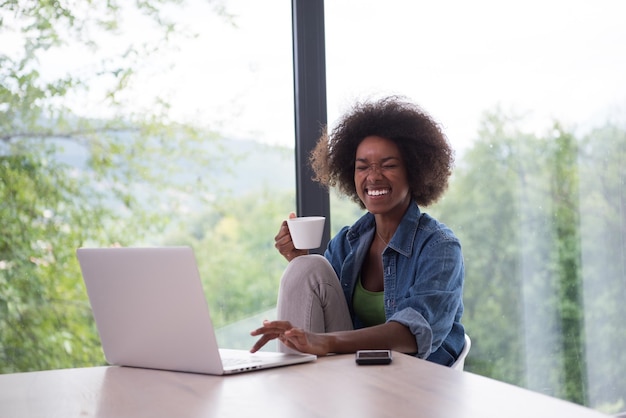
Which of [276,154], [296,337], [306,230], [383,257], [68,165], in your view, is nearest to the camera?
[296,337]

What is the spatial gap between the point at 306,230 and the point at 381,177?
22.1 inches

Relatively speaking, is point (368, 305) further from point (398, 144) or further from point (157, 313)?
point (157, 313)

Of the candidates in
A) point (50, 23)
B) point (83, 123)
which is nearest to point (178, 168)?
→ point (83, 123)

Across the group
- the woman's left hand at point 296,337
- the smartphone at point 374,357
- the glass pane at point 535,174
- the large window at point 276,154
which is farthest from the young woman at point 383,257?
the glass pane at point 535,174

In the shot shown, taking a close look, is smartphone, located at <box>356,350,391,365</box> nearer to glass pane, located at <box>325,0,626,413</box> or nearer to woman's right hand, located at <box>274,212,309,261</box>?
woman's right hand, located at <box>274,212,309,261</box>

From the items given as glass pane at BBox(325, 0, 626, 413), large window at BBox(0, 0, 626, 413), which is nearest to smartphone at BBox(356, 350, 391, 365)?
large window at BBox(0, 0, 626, 413)

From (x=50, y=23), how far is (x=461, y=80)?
161cm

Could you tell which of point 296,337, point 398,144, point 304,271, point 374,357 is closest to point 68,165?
point 304,271

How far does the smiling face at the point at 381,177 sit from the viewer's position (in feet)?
8.13

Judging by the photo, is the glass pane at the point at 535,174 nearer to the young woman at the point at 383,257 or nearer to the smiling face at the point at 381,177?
the young woman at the point at 383,257

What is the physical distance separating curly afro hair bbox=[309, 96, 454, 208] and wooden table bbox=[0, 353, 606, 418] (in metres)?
0.98

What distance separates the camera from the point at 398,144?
2.54 meters

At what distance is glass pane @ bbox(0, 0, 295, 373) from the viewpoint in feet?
8.59

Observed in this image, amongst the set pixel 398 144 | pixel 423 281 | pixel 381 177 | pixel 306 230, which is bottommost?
pixel 423 281
